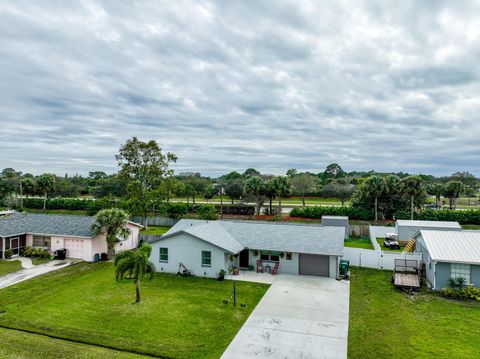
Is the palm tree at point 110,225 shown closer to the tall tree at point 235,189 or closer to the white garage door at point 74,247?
the white garage door at point 74,247

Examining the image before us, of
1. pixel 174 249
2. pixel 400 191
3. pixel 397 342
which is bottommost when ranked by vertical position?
pixel 397 342

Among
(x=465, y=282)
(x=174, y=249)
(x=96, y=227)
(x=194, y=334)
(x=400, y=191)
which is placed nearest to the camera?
(x=194, y=334)

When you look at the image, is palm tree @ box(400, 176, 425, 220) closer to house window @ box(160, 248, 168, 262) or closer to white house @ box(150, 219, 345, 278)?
white house @ box(150, 219, 345, 278)

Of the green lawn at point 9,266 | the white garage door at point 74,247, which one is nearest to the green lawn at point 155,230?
the white garage door at point 74,247

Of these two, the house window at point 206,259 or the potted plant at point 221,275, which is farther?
the house window at point 206,259

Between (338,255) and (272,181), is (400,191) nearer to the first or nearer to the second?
(272,181)

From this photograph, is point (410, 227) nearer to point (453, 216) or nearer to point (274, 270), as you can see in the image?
point (453, 216)

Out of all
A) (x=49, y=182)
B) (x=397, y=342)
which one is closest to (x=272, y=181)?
(x=397, y=342)

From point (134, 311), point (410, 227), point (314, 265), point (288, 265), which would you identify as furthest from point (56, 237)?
point (410, 227)
